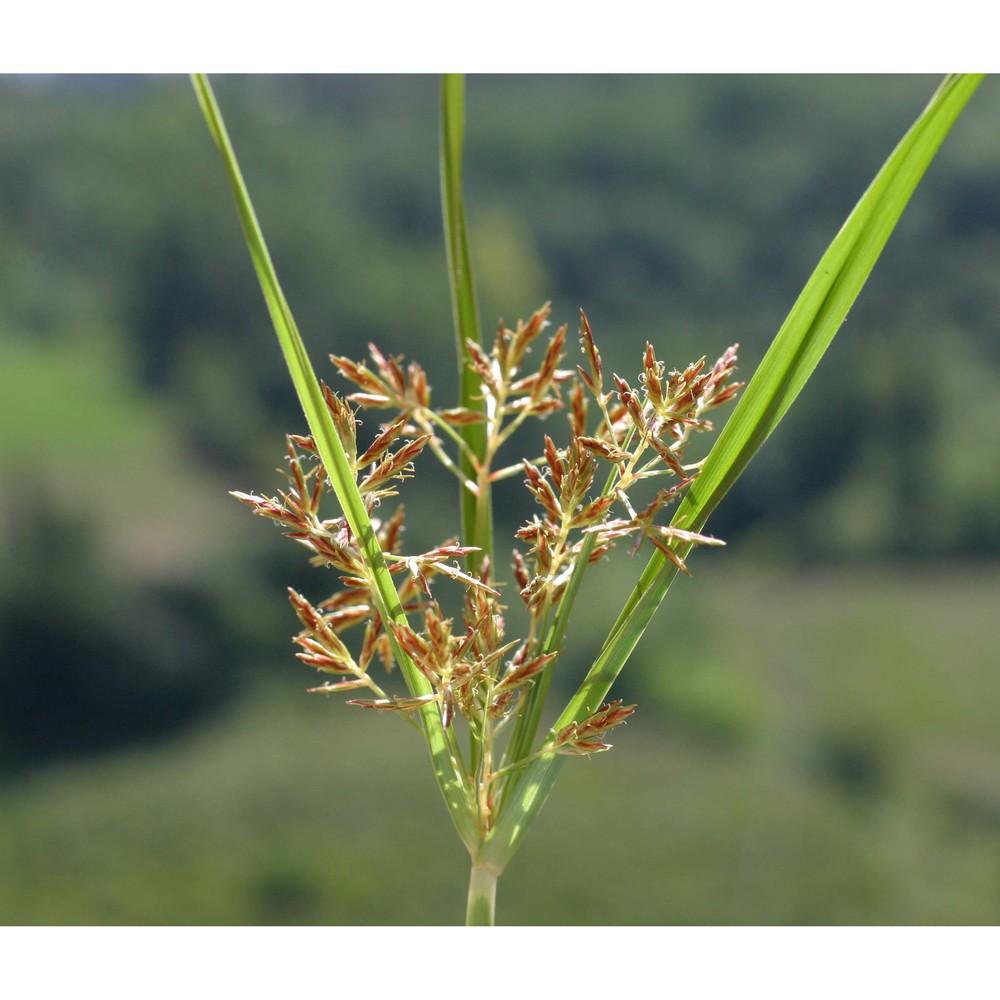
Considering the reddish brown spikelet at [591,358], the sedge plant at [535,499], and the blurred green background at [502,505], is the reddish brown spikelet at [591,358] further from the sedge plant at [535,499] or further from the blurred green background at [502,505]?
the blurred green background at [502,505]

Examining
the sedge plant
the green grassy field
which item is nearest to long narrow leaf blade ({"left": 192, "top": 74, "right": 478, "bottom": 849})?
the sedge plant

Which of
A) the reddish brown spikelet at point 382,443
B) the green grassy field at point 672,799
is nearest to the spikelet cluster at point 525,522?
the reddish brown spikelet at point 382,443

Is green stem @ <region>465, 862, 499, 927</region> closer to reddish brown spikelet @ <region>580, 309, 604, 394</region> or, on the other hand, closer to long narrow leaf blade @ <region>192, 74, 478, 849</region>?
long narrow leaf blade @ <region>192, 74, 478, 849</region>

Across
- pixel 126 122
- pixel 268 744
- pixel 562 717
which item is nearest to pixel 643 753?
pixel 268 744

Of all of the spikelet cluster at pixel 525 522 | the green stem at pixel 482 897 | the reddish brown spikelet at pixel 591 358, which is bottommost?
the green stem at pixel 482 897

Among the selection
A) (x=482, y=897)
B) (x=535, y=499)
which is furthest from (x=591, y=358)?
(x=482, y=897)

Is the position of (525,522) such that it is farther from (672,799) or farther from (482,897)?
(672,799)

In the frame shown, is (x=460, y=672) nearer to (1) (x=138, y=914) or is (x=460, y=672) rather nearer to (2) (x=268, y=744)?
(1) (x=138, y=914)
